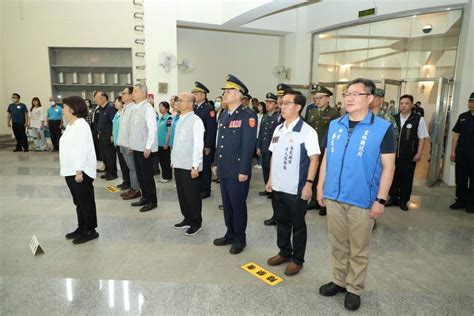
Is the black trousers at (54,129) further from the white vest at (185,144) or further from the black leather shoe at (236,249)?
the black leather shoe at (236,249)

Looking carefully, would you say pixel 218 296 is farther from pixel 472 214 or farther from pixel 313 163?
pixel 472 214

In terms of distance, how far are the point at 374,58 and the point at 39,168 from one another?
24.6 ft

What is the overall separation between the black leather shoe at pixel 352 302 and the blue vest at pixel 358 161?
630 millimetres

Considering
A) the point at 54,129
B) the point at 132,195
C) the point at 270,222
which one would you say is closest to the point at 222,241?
the point at 270,222

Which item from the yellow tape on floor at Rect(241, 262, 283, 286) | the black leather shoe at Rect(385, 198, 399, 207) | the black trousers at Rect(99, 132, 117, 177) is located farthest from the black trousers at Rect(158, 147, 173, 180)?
the black leather shoe at Rect(385, 198, 399, 207)

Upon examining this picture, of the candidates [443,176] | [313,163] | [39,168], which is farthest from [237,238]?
[39,168]

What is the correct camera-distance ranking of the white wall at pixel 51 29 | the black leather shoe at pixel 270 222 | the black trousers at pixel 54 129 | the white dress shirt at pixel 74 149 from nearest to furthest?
the white dress shirt at pixel 74 149
the black leather shoe at pixel 270 222
the black trousers at pixel 54 129
the white wall at pixel 51 29

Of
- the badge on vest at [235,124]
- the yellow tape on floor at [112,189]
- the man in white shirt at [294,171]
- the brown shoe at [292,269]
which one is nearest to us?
the man in white shirt at [294,171]

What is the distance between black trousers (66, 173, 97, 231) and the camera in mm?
3133

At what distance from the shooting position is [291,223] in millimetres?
2725

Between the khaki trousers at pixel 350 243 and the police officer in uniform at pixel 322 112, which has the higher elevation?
the police officer in uniform at pixel 322 112

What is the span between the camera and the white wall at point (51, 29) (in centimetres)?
992

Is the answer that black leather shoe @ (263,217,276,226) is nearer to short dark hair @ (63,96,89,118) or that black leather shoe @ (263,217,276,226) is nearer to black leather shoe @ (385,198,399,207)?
black leather shoe @ (385,198,399,207)

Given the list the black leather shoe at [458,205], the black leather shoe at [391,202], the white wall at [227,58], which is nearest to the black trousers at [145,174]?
the black leather shoe at [391,202]
